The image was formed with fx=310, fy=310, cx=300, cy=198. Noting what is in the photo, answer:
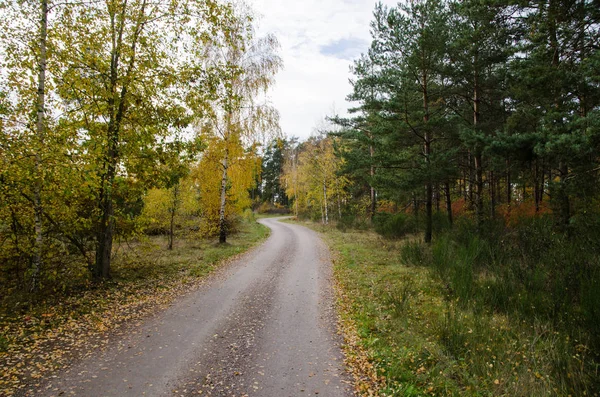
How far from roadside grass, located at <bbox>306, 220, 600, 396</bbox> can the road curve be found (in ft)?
1.92

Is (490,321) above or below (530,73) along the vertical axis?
below

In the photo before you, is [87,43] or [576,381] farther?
[87,43]

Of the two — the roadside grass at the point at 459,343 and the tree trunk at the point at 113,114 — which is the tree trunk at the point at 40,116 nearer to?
the tree trunk at the point at 113,114

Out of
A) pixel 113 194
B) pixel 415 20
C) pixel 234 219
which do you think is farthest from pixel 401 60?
pixel 234 219

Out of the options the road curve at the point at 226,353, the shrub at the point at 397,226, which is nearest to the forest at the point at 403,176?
the road curve at the point at 226,353

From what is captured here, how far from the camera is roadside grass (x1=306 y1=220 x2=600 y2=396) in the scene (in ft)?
12.8

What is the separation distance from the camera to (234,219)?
22.0m

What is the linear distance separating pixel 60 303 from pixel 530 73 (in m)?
12.3

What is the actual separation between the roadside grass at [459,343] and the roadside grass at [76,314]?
4.34 m

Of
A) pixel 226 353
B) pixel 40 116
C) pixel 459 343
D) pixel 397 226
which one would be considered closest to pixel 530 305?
pixel 459 343

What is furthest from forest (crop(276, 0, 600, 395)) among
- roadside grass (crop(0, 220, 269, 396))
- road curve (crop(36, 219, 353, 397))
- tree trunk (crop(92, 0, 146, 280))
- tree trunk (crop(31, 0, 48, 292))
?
tree trunk (crop(31, 0, 48, 292))

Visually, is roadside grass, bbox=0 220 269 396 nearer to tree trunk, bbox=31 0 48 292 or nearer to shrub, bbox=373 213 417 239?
tree trunk, bbox=31 0 48 292

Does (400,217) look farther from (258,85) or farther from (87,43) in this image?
(87,43)

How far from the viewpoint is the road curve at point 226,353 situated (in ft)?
13.0
